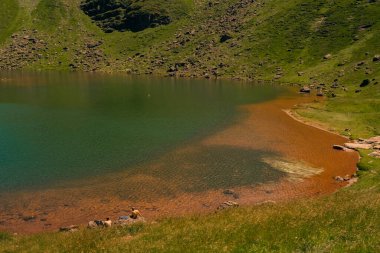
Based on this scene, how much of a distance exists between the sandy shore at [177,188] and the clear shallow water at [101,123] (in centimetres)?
285

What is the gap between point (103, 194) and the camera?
49.1m

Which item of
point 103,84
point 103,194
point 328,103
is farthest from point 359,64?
point 103,194

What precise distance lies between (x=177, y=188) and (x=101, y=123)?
44.3 metres

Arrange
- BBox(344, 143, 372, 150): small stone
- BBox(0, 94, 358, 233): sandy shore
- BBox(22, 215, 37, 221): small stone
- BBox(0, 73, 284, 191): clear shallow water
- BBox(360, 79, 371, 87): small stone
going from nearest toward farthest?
1. BBox(22, 215, 37, 221): small stone
2. BBox(0, 94, 358, 233): sandy shore
3. BBox(0, 73, 284, 191): clear shallow water
4. BBox(344, 143, 372, 150): small stone
5. BBox(360, 79, 371, 87): small stone

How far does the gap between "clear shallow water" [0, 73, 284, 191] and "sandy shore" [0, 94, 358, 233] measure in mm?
2850

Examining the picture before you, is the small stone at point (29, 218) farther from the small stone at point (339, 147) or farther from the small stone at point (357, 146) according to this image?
the small stone at point (357, 146)

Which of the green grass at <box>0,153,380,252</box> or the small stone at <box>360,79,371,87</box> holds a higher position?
the small stone at <box>360,79,371,87</box>

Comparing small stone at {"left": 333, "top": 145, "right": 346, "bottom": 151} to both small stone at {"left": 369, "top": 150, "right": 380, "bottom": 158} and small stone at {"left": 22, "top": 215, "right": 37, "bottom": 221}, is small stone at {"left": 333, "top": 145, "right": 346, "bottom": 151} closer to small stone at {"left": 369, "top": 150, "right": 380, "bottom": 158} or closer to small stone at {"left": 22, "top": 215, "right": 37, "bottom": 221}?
small stone at {"left": 369, "top": 150, "right": 380, "bottom": 158}

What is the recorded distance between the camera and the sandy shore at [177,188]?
1732 inches

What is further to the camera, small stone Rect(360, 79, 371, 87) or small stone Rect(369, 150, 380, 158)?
small stone Rect(360, 79, 371, 87)

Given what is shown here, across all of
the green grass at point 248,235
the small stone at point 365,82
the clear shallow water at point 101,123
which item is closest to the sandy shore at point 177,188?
the clear shallow water at point 101,123

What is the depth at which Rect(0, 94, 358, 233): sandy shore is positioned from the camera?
144 feet

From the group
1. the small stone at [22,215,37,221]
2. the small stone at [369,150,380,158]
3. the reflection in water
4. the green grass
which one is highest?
the green grass

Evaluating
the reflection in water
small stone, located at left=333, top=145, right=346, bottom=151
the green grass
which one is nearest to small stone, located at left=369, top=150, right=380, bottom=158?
small stone, located at left=333, top=145, right=346, bottom=151
